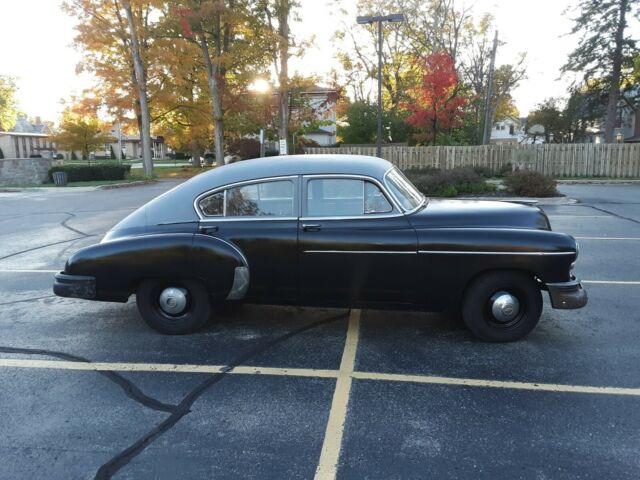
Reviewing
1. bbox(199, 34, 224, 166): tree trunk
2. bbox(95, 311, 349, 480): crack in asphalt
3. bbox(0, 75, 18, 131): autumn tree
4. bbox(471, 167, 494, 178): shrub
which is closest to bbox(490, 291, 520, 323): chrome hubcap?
bbox(95, 311, 349, 480): crack in asphalt

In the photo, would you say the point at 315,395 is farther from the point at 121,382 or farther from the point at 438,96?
the point at 438,96

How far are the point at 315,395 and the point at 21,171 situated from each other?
1082 inches

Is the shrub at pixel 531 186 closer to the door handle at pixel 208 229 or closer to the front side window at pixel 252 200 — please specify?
the front side window at pixel 252 200

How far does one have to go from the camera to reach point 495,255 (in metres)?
3.97

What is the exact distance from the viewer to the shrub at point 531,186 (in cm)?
1559

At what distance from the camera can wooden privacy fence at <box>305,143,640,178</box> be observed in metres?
25.2

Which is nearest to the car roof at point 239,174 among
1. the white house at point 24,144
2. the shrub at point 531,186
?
the shrub at point 531,186

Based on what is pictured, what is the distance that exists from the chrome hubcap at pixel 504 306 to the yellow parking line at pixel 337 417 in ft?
4.13

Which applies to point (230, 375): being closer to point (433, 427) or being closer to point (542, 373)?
point (433, 427)

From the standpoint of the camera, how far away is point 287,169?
4.41 meters

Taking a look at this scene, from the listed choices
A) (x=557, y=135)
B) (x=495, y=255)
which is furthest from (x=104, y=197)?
(x=557, y=135)

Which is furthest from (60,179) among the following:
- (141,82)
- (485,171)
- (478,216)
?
(478,216)

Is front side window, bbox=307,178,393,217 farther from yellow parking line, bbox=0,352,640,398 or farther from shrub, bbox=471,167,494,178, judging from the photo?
shrub, bbox=471,167,494,178

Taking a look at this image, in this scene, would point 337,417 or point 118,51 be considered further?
point 118,51
